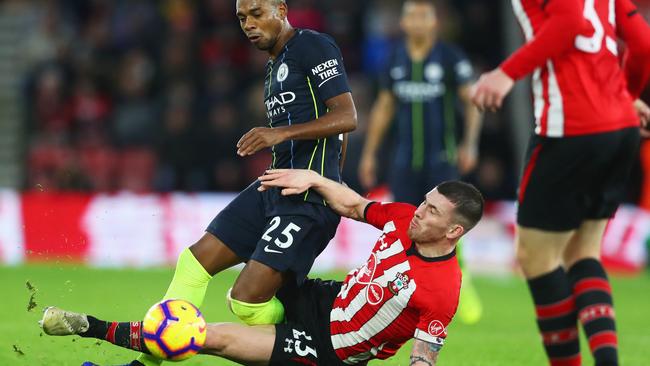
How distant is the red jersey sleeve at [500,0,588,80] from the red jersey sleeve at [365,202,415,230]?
0.91 metres

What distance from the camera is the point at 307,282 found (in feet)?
19.1

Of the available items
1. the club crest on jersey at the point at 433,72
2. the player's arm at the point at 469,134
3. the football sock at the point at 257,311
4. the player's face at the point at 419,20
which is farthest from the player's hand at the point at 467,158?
the football sock at the point at 257,311

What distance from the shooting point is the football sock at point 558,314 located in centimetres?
532

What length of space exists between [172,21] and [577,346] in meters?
11.4

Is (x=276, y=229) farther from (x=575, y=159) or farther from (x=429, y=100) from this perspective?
(x=429, y=100)

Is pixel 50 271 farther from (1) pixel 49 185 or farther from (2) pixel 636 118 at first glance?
(2) pixel 636 118

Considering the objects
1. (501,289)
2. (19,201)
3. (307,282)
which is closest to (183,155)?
(19,201)

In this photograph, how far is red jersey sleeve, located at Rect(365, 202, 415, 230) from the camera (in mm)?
5469

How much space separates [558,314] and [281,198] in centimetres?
148

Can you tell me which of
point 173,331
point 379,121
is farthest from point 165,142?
point 173,331

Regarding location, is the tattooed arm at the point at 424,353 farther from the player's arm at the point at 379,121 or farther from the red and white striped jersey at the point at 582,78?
the player's arm at the point at 379,121

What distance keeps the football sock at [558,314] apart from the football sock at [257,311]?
129 cm

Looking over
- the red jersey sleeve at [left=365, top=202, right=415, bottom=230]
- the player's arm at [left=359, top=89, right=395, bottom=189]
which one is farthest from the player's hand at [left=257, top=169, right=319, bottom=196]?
the player's arm at [left=359, top=89, right=395, bottom=189]

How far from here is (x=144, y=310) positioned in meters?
8.83
